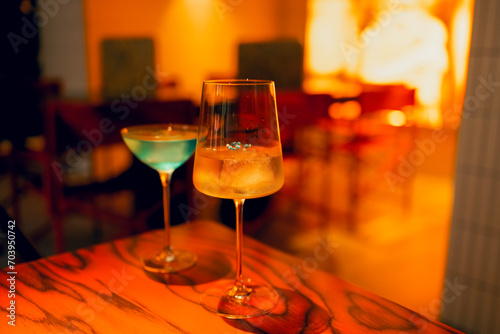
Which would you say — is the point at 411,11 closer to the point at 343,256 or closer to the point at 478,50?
the point at 343,256

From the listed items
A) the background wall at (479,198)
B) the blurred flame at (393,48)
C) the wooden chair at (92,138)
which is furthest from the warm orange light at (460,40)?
the wooden chair at (92,138)

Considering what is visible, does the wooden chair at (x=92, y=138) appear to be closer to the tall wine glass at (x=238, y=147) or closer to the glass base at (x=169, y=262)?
the glass base at (x=169, y=262)

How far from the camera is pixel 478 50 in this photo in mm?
1442

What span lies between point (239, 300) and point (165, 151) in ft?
0.83

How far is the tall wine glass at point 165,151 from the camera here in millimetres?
706

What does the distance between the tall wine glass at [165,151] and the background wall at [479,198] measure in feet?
3.49

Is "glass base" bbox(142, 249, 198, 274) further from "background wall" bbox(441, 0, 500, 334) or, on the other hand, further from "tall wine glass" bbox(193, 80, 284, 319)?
"background wall" bbox(441, 0, 500, 334)

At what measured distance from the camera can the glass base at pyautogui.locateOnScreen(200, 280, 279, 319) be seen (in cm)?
58

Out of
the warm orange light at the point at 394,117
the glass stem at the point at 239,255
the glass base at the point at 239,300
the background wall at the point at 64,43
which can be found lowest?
the warm orange light at the point at 394,117

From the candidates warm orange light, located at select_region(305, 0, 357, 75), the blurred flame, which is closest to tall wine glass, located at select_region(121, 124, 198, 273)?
the blurred flame

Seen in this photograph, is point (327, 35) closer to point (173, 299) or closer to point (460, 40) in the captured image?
point (460, 40)

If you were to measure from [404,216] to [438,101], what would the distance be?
161 cm

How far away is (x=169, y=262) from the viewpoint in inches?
28.8

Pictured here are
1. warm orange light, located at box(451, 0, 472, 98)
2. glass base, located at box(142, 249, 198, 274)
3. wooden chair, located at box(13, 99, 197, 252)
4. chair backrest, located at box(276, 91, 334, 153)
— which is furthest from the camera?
warm orange light, located at box(451, 0, 472, 98)
